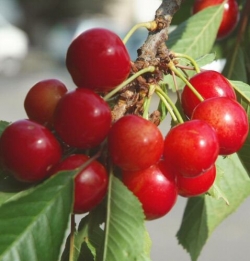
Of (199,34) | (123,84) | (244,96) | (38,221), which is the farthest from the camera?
(199,34)

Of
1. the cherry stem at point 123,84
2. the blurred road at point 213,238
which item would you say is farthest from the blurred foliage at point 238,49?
the blurred road at point 213,238

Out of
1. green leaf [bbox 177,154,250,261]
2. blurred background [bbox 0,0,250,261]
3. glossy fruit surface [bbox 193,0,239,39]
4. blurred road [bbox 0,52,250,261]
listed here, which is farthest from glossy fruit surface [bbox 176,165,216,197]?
blurred background [bbox 0,0,250,261]

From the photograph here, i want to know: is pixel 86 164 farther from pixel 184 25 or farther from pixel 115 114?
pixel 184 25

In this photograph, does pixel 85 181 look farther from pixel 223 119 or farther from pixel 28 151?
pixel 223 119

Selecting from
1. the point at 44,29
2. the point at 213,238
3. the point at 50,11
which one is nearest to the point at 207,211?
the point at 213,238

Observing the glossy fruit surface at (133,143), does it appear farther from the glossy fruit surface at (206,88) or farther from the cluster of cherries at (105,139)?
the glossy fruit surface at (206,88)

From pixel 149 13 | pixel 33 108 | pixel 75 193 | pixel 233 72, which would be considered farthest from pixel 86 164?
pixel 149 13

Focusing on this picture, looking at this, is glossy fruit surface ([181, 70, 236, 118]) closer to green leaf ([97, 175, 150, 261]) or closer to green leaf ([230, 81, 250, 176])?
green leaf ([230, 81, 250, 176])
